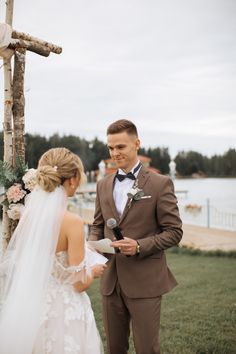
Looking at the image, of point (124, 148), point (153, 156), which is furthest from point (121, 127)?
point (153, 156)

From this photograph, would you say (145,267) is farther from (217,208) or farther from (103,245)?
(217,208)

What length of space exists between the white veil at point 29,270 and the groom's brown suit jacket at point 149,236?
0.68 m

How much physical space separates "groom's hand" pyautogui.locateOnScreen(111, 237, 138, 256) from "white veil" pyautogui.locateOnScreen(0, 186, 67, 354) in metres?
0.50

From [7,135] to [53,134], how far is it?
20.4 m

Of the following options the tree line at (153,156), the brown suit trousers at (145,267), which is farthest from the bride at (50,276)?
the tree line at (153,156)

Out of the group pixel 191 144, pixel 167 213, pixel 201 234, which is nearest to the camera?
pixel 167 213

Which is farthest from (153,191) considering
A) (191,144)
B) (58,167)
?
(191,144)

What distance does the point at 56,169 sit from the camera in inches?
97.0

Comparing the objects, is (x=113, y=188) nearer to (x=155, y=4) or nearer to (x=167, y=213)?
(x=167, y=213)

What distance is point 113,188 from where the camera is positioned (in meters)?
3.19

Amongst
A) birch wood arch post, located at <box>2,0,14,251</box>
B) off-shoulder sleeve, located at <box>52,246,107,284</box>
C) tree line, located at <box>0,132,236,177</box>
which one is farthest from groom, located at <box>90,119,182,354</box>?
tree line, located at <box>0,132,236,177</box>

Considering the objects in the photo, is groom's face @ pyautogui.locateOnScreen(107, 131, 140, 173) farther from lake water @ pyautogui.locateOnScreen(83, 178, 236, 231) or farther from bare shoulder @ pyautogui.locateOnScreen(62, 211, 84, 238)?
lake water @ pyautogui.locateOnScreen(83, 178, 236, 231)

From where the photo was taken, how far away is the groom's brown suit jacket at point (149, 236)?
9.44 ft

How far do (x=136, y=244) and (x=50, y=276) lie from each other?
2.20 feet
